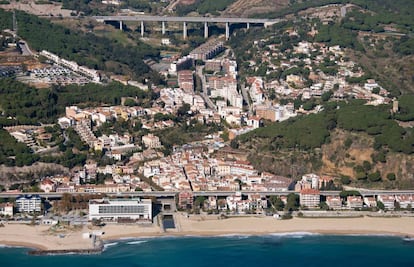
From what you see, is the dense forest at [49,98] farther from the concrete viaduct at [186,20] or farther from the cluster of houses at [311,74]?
the concrete viaduct at [186,20]

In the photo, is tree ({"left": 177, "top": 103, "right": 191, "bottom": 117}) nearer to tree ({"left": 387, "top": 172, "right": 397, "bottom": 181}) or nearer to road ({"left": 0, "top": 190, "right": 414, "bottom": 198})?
road ({"left": 0, "top": 190, "right": 414, "bottom": 198})

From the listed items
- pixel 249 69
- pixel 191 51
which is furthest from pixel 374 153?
pixel 191 51

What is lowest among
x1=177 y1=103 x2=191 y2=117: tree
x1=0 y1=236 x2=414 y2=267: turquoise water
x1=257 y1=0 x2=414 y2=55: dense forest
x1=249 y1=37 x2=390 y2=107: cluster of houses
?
x1=0 y1=236 x2=414 y2=267: turquoise water

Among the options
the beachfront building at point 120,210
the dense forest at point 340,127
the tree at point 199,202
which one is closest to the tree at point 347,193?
the dense forest at point 340,127

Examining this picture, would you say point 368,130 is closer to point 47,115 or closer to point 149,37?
point 47,115

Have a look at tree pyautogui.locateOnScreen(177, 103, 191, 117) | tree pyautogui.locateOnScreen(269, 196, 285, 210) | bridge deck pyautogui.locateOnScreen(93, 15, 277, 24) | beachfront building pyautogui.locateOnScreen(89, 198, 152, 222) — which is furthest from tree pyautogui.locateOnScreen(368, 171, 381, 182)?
bridge deck pyautogui.locateOnScreen(93, 15, 277, 24)

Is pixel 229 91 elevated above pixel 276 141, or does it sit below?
above
